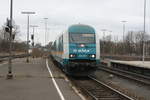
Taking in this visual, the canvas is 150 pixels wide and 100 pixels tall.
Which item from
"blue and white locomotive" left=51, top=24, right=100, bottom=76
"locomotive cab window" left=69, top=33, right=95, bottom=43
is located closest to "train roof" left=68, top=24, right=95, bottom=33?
"blue and white locomotive" left=51, top=24, right=100, bottom=76

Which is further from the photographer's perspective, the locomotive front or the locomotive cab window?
the locomotive cab window

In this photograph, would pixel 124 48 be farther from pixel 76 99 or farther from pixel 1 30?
pixel 76 99

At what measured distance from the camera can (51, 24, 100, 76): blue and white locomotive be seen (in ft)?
62.5

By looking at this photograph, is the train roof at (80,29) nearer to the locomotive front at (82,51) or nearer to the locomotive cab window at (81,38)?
the locomotive front at (82,51)

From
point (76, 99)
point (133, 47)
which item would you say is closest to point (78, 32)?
point (76, 99)

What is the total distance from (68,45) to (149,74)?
28.0 ft

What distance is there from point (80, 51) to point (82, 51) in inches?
5.4

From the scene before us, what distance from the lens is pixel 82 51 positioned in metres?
19.2

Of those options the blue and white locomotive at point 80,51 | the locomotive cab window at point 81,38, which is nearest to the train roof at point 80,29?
the blue and white locomotive at point 80,51

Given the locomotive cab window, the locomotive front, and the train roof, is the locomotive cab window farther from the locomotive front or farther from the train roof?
the train roof

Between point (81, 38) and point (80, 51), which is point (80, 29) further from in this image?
point (80, 51)

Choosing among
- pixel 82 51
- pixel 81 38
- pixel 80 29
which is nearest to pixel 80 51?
pixel 82 51

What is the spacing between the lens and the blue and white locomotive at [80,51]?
1906 cm

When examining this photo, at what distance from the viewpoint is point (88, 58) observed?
19219mm
